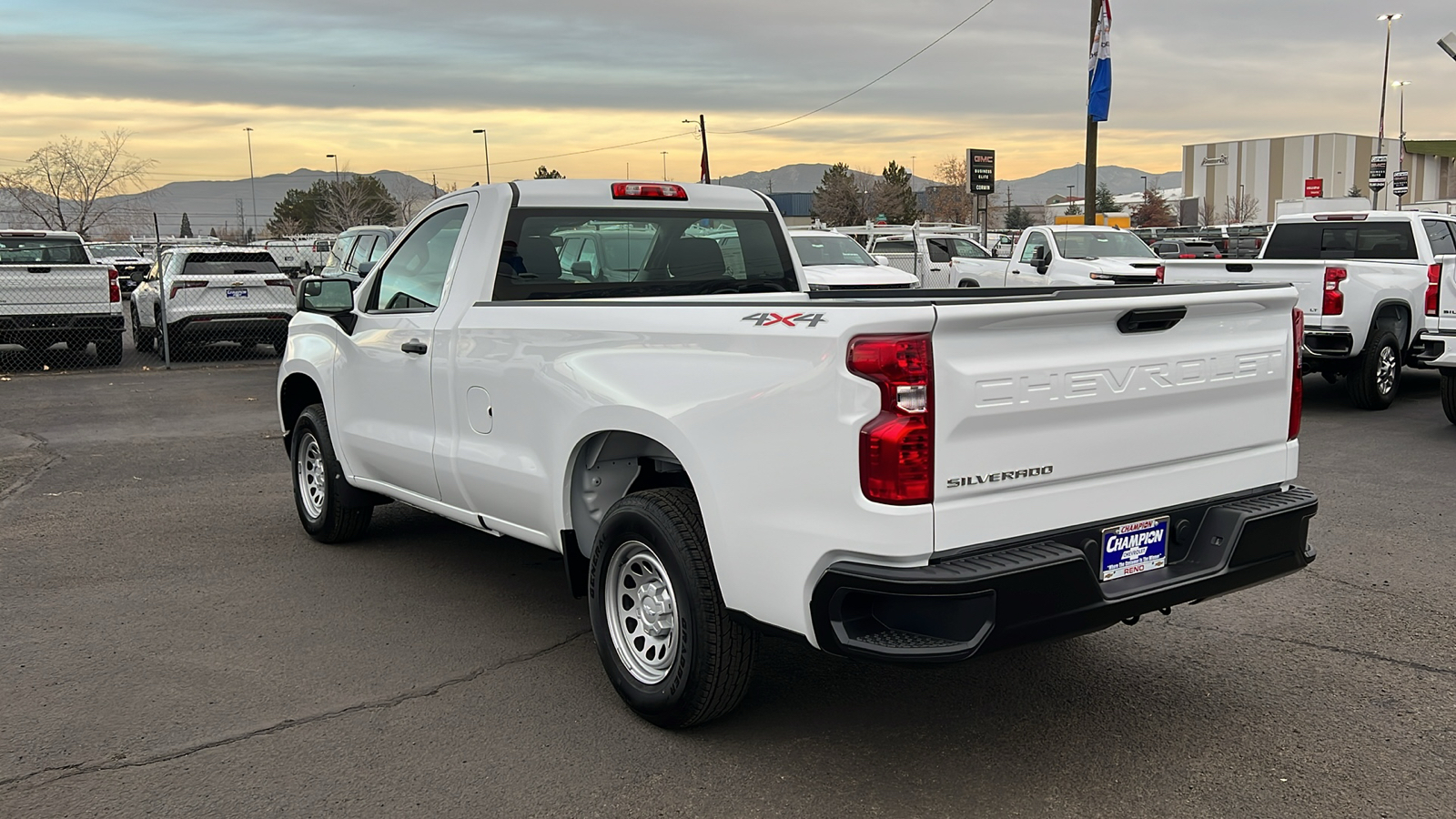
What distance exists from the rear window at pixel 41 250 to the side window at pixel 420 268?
13201 mm

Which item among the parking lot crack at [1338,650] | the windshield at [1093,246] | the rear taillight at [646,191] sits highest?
the rear taillight at [646,191]

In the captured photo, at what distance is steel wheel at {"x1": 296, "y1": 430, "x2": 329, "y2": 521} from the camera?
6.95 metres

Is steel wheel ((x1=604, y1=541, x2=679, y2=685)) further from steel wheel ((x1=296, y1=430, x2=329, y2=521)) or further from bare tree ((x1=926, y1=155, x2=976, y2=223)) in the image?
bare tree ((x1=926, y1=155, x2=976, y2=223))

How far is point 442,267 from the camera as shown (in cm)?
564

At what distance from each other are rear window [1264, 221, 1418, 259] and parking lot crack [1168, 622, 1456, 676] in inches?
383

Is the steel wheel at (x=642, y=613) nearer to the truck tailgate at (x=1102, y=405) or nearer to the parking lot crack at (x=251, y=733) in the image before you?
the parking lot crack at (x=251, y=733)

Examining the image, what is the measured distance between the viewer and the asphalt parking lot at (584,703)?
3717 millimetres

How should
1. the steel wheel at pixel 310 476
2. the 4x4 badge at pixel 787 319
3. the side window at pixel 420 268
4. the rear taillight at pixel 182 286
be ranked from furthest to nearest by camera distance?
the rear taillight at pixel 182 286
the steel wheel at pixel 310 476
the side window at pixel 420 268
the 4x4 badge at pixel 787 319

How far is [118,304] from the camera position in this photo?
16734 mm

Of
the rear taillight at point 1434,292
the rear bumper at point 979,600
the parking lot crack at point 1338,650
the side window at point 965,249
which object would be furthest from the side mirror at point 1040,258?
the rear bumper at point 979,600


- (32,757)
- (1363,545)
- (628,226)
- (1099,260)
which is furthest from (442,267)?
(1099,260)

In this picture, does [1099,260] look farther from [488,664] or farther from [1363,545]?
[488,664]

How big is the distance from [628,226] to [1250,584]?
3189 mm

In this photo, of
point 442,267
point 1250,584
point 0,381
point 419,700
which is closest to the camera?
point 1250,584
